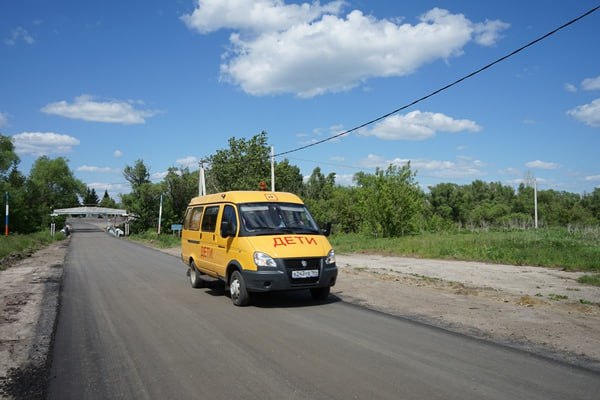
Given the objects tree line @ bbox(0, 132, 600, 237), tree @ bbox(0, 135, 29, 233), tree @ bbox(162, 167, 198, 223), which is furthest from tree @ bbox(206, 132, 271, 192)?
tree @ bbox(0, 135, 29, 233)

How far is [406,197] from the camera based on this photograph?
34.1 m

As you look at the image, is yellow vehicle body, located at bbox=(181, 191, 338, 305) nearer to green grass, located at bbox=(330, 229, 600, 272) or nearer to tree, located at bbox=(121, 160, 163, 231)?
green grass, located at bbox=(330, 229, 600, 272)

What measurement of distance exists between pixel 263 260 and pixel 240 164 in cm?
4446

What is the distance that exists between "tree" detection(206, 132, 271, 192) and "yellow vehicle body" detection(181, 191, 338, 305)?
41.1 metres

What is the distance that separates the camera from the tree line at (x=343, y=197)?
114 feet

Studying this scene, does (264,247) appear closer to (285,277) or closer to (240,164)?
(285,277)

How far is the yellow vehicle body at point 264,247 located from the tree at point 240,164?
135 ft

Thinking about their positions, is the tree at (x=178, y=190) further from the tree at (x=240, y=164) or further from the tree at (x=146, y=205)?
the tree at (x=240, y=164)

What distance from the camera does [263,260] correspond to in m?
8.95

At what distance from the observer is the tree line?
34875 millimetres

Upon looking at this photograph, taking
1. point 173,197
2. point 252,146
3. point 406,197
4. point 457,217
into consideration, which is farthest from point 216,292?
point 457,217

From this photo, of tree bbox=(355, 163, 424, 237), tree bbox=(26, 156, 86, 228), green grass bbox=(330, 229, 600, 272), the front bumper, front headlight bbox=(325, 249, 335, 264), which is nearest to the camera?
the front bumper

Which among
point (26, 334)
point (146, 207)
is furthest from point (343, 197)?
point (26, 334)

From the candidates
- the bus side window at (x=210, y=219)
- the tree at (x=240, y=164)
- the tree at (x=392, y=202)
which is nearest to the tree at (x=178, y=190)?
the tree at (x=240, y=164)
